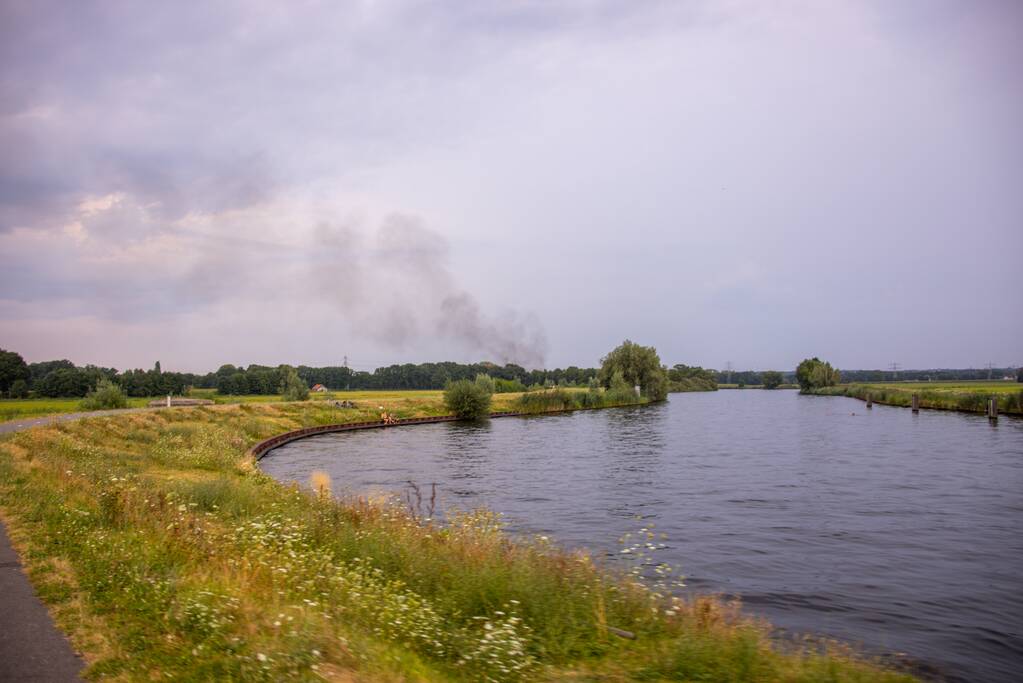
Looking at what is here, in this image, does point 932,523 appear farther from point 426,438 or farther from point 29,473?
point 426,438

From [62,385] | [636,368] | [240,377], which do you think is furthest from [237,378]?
[636,368]

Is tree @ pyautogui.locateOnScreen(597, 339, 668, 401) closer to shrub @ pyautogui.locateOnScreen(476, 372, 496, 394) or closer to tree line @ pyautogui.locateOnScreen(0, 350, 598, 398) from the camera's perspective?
tree line @ pyautogui.locateOnScreen(0, 350, 598, 398)

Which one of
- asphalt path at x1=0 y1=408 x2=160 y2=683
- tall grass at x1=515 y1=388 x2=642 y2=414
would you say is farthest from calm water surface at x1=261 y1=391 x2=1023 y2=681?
tall grass at x1=515 y1=388 x2=642 y2=414

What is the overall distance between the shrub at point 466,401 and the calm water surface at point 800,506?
18890 millimetres

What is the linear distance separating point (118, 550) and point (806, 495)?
22212 millimetres

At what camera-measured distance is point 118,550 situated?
891cm

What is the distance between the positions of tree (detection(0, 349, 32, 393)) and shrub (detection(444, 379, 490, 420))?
55.7 m

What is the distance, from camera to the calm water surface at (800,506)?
12039 millimetres

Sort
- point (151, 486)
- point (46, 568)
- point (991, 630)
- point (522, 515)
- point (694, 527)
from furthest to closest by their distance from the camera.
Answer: point (522, 515) → point (694, 527) → point (151, 486) → point (991, 630) → point (46, 568)

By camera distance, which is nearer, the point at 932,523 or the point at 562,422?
the point at 932,523

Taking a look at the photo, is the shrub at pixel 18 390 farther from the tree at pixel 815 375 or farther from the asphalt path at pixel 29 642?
A: the tree at pixel 815 375

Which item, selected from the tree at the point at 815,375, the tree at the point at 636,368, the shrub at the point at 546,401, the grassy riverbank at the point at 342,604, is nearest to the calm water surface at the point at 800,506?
the grassy riverbank at the point at 342,604

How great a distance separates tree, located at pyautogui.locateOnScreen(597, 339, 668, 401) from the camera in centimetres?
9669

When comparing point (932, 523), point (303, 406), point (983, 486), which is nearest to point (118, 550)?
point (932, 523)
